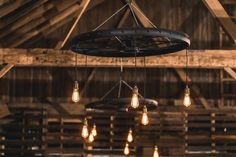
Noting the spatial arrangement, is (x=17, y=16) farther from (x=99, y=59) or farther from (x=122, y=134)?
(x=122, y=134)

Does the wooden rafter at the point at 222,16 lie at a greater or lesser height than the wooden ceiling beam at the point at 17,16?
lesser

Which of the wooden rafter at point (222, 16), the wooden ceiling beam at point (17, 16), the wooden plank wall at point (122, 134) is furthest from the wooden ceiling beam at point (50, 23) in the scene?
the wooden rafter at point (222, 16)

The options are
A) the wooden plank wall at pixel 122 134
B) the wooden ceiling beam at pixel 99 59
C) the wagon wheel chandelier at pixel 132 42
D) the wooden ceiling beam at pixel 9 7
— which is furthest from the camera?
the wooden plank wall at pixel 122 134

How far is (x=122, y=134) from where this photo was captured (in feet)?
50.4

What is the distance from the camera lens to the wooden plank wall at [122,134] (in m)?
15.0

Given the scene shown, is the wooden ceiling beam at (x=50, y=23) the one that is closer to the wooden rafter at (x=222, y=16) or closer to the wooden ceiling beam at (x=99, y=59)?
the wooden ceiling beam at (x=99, y=59)

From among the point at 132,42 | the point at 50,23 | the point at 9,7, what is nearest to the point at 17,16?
the point at 9,7

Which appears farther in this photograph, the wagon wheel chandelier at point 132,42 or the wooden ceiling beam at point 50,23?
the wooden ceiling beam at point 50,23

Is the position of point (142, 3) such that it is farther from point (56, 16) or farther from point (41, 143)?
point (41, 143)

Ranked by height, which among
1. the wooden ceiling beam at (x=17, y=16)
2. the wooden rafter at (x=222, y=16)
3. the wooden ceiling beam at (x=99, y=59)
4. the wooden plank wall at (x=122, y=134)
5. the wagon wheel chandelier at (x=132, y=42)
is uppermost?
the wooden ceiling beam at (x=17, y=16)

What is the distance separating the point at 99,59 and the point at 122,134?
534cm

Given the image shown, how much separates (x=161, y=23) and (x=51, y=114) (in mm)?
3984

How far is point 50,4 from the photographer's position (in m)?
12.0

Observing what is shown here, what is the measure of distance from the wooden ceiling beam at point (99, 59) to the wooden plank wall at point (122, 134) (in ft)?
15.8
